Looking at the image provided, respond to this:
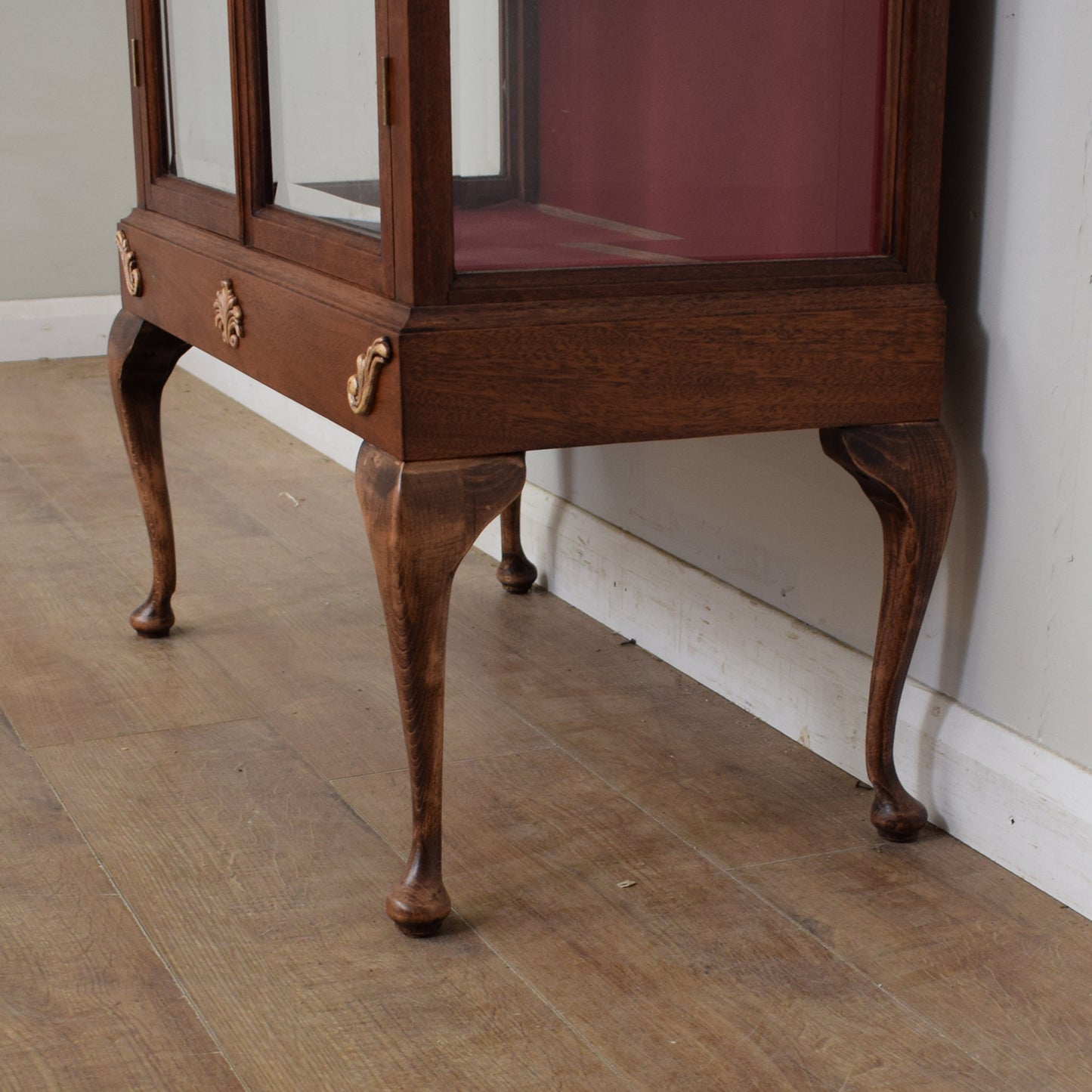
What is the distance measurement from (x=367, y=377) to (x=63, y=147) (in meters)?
3.01

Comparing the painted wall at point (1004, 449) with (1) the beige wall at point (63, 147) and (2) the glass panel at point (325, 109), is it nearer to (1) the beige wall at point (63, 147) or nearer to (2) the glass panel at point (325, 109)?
(2) the glass panel at point (325, 109)

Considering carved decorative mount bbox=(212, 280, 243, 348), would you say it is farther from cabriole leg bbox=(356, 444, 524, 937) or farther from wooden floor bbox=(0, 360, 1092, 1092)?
wooden floor bbox=(0, 360, 1092, 1092)

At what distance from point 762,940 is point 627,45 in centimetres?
73

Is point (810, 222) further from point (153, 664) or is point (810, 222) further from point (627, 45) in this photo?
point (153, 664)

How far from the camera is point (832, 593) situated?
1.59 metres

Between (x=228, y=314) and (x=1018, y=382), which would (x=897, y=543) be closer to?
A: (x=1018, y=382)

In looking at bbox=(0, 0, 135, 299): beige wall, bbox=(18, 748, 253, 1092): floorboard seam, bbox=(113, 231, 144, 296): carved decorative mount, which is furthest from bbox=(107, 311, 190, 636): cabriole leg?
bbox=(0, 0, 135, 299): beige wall

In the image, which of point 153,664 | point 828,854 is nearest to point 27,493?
point 153,664

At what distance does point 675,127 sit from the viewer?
1.22 meters

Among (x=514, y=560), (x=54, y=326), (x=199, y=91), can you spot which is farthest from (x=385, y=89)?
(x=54, y=326)

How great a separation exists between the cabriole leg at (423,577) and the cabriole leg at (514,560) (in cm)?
88

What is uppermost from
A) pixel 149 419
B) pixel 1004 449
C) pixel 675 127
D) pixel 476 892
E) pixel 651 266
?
pixel 675 127

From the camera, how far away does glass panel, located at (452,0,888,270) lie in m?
1.19

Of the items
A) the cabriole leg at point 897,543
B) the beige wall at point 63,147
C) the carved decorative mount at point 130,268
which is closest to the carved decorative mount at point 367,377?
the cabriole leg at point 897,543
